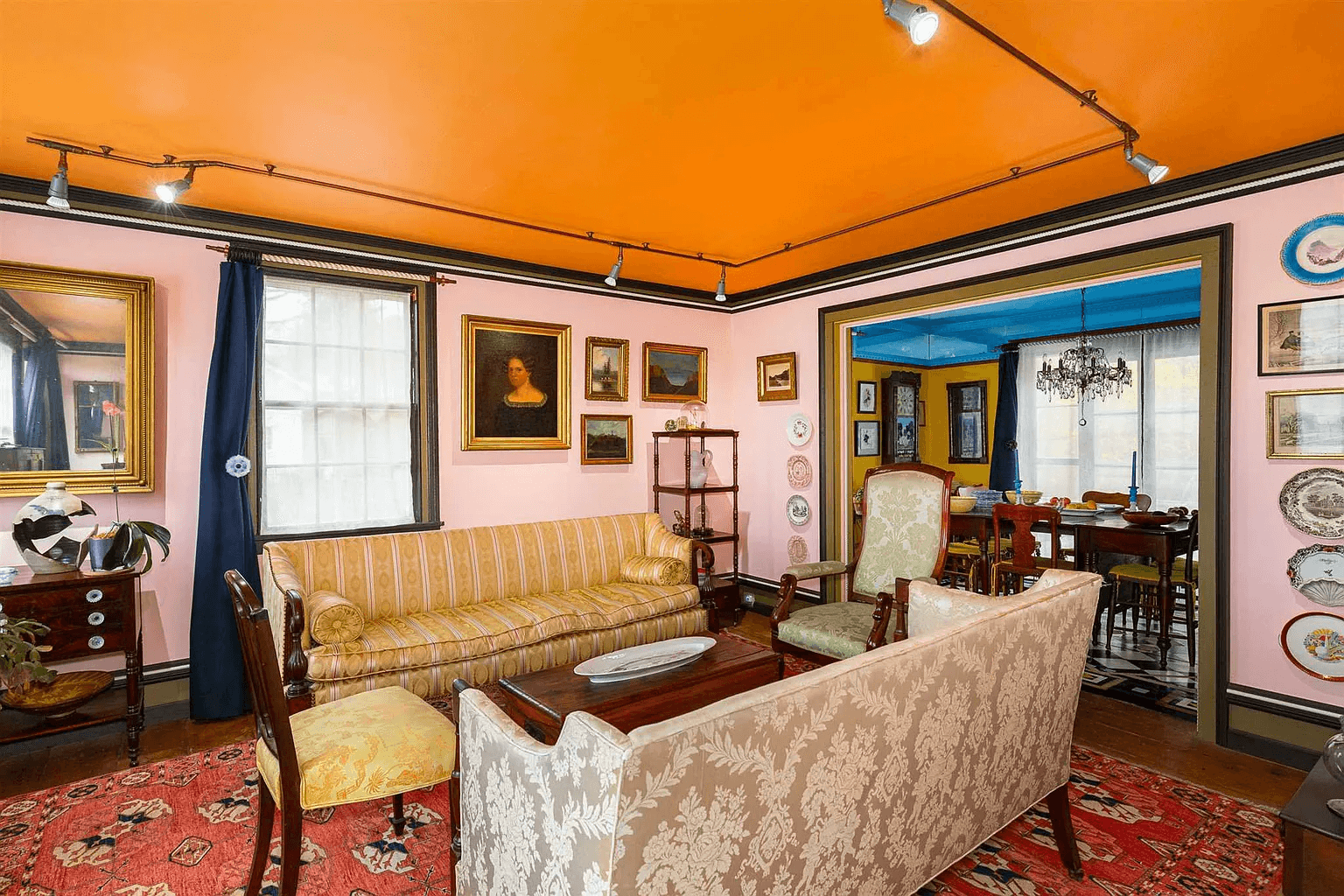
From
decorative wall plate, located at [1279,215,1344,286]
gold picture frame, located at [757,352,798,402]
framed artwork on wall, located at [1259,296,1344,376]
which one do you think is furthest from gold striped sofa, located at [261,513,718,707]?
decorative wall plate, located at [1279,215,1344,286]

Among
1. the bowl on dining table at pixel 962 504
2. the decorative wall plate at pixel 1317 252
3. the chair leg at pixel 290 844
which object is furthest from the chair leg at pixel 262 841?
the bowl on dining table at pixel 962 504

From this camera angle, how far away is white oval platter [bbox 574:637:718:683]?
266cm

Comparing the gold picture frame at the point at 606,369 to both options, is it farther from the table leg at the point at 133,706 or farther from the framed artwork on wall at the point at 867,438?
the framed artwork on wall at the point at 867,438

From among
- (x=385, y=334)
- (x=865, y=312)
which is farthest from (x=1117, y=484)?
(x=385, y=334)

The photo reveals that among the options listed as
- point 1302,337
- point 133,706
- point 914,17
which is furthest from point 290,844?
point 1302,337

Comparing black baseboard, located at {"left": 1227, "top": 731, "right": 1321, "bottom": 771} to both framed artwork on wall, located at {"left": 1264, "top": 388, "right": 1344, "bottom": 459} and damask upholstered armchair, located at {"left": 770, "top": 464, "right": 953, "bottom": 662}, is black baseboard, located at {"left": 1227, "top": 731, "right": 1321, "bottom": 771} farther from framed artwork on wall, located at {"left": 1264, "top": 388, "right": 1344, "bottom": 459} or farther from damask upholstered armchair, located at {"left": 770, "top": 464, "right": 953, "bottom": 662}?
damask upholstered armchair, located at {"left": 770, "top": 464, "right": 953, "bottom": 662}

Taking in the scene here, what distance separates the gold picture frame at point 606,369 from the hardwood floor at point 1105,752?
10.3 ft

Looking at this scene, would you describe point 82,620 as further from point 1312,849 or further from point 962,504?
point 962,504

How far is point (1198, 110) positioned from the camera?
104 inches

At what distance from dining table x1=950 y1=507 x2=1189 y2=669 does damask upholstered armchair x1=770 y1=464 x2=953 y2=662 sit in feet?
5.58

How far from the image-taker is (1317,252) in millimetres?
2982

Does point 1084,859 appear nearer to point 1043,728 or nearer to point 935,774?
point 1043,728

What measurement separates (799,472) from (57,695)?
4.69m

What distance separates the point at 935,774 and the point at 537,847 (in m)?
1.01
